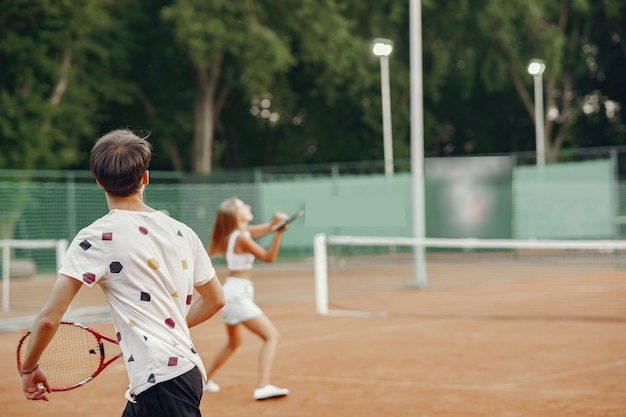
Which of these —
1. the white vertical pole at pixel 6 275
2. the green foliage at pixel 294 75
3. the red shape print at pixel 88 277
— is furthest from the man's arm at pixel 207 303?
the green foliage at pixel 294 75

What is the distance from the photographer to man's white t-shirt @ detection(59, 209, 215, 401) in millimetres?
3482

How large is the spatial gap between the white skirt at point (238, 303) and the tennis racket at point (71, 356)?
12.6 feet

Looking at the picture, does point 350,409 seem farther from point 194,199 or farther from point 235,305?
point 194,199

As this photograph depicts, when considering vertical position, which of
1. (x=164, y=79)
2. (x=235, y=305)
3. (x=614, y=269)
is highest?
(x=164, y=79)

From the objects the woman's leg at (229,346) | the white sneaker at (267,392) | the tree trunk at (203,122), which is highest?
the tree trunk at (203,122)

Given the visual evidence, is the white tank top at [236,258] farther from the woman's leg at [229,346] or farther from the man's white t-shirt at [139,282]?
the man's white t-shirt at [139,282]

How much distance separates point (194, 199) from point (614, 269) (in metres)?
9.20

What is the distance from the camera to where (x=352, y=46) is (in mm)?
35531

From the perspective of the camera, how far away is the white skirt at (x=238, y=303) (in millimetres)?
7820

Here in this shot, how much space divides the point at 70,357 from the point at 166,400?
569 millimetres

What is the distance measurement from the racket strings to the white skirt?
3842 millimetres

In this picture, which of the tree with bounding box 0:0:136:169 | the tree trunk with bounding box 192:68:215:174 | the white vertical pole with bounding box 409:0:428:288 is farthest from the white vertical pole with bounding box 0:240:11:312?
the tree trunk with bounding box 192:68:215:174

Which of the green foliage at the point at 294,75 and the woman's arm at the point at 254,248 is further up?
the green foliage at the point at 294,75

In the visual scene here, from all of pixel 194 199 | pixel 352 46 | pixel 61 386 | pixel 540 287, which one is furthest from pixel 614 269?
pixel 61 386
